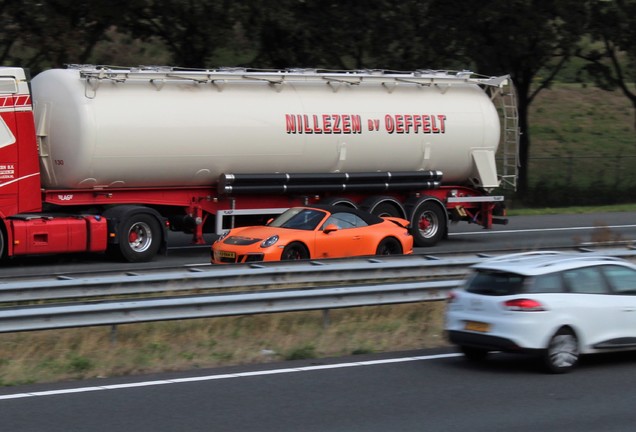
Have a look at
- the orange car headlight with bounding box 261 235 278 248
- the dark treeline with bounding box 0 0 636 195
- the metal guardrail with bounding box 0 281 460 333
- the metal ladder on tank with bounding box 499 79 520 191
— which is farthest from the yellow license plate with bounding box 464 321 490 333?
the dark treeline with bounding box 0 0 636 195

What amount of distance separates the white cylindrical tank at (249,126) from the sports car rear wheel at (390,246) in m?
4.32

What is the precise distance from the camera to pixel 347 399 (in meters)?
10.1

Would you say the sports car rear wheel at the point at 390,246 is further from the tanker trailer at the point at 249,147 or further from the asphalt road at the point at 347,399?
the asphalt road at the point at 347,399

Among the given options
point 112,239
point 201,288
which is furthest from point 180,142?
point 201,288

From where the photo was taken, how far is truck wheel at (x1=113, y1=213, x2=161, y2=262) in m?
21.2

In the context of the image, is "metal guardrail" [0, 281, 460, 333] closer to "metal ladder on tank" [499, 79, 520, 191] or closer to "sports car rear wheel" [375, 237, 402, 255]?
"sports car rear wheel" [375, 237, 402, 255]

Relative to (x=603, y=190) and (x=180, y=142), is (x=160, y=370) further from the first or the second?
(x=603, y=190)

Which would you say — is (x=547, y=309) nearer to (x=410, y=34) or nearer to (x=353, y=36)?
(x=410, y=34)

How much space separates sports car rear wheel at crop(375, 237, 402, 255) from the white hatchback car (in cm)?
775

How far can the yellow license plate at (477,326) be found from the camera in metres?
11.4

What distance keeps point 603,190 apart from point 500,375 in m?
28.7

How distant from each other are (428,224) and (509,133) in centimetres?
360

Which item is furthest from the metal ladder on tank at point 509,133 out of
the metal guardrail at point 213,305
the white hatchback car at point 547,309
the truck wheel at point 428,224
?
the white hatchback car at point 547,309

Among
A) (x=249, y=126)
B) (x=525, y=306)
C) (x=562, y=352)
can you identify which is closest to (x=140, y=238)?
(x=249, y=126)
